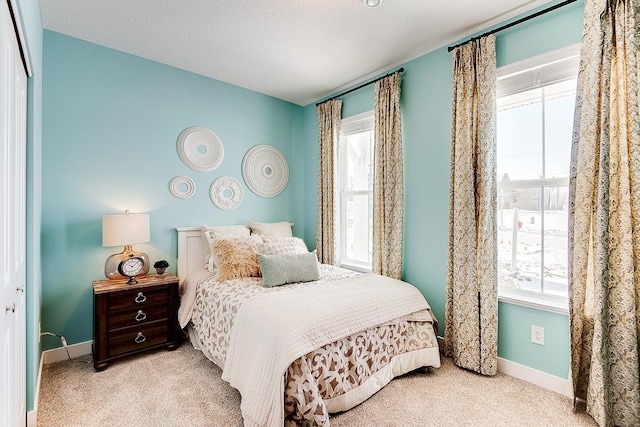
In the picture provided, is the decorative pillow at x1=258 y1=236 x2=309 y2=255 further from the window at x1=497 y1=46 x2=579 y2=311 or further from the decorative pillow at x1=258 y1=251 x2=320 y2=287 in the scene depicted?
the window at x1=497 y1=46 x2=579 y2=311

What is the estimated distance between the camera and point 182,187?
3.26 m

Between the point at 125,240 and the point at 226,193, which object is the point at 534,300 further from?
the point at 125,240

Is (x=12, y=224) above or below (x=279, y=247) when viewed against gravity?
above

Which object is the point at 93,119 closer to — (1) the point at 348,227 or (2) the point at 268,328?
(2) the point at 268,328

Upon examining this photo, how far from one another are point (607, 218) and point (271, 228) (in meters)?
2.96

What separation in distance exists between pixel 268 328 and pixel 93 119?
2.47 meters

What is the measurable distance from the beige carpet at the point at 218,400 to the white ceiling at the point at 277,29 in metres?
2.71

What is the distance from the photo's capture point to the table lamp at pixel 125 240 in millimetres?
2518

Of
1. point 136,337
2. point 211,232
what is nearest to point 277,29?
point 211,232

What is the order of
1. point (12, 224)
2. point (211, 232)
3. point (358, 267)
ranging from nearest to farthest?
point (12, 224) → point (211, 232) → point (358, 267)

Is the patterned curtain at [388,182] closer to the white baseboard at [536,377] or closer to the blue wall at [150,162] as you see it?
the blue wall at [150,162]

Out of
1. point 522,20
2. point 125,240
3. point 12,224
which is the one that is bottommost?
point 125,240

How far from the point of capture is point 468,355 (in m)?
2.40

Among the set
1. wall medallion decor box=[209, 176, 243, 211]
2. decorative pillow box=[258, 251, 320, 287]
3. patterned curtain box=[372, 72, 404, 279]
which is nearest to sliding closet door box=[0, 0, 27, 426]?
decorative pillow box=[258, 251, 320, 287]
